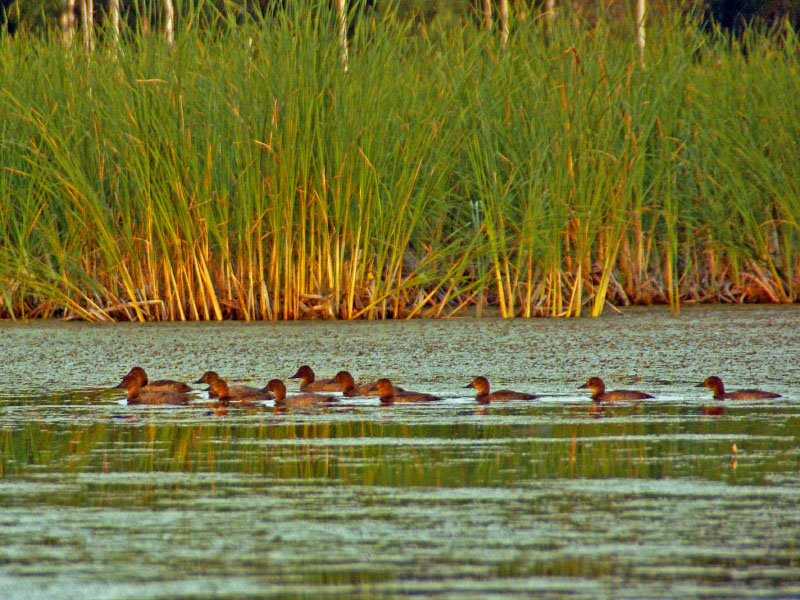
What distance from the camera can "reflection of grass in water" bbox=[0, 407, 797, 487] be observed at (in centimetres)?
397

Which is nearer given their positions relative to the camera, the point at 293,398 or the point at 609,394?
the point at 609,394

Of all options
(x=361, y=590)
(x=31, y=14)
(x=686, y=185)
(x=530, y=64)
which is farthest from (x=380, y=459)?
(x=31, y=14)

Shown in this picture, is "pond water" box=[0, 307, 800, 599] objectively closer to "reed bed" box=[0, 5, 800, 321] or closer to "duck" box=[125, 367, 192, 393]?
"duck" box=[125, 367, 192, 393]

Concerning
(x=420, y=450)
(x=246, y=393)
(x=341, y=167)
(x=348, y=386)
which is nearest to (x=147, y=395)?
(x=246, y=393)

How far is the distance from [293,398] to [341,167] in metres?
3.74

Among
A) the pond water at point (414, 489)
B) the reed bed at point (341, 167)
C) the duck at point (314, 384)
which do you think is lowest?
the pond water at point (414, 489)

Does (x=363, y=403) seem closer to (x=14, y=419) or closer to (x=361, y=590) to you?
(x=14, y=419)

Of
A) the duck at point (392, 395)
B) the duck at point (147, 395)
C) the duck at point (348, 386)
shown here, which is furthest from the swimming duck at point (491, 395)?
the duck at point (147, 395)

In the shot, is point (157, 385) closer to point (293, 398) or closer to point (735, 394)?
point (293, 398)

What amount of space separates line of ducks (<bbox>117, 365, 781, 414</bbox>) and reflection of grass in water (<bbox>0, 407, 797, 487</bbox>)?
451 mm

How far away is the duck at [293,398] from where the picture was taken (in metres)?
5.83

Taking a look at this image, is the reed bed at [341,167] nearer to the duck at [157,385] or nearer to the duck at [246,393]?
the duck at [157,385]

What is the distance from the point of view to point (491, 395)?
577cm

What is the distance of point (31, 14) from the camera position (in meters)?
36.4
